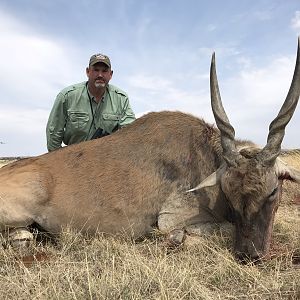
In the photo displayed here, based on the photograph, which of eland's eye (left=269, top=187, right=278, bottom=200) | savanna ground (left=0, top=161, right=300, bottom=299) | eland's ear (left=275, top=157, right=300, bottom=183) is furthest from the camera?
eland's ear (left=275, top=157, right=300, bottom=183)

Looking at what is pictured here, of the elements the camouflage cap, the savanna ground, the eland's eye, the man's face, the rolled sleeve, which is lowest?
the savanna ground

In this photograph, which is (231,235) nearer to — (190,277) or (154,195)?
(154,195)

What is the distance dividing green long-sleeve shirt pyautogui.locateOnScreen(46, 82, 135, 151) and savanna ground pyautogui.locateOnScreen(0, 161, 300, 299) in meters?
3.06

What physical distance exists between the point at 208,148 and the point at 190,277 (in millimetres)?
2616

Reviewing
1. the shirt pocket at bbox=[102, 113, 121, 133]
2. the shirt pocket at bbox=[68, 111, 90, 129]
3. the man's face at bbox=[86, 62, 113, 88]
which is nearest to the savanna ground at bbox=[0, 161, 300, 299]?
the shirt pocket at bbox=[68, 111, 90, 129]

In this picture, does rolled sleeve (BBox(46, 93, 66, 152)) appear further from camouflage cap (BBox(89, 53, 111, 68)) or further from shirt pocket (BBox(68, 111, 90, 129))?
camouflage cap (BBox(89, 53, 111, 68))

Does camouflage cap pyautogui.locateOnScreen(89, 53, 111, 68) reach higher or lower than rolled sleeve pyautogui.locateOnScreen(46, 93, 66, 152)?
higher

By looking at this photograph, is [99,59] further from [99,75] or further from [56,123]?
[56,123]

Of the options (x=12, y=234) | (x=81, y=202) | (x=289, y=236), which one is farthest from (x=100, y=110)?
(x=289, y=236)

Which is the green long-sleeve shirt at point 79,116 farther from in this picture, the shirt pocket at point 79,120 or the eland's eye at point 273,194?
the eland's eye at point 273,194

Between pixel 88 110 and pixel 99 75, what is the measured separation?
652mm

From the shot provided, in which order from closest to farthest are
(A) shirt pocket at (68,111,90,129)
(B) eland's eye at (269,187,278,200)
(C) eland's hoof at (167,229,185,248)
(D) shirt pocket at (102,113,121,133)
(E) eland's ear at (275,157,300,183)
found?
1. (B) eland's eye at (269,187,278,200)
2. (E) eland's ear at (275,157,300,183)
3. (C) eland's hoof at (167,229,185,248)
4. (A) shirt pocket at (68,111,90,129)
5. (D) shirt pocket at (102,113,121,133)

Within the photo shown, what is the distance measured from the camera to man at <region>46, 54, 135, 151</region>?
8242mm

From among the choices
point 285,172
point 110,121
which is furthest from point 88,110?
point 285,172
